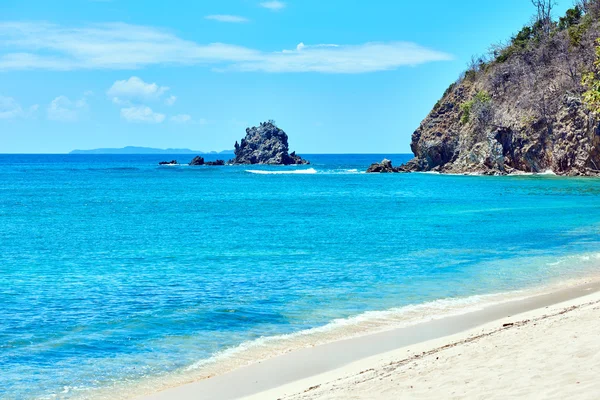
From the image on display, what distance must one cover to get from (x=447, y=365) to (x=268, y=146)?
154 metres

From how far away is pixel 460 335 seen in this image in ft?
44.2

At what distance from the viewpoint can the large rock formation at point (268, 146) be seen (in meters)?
162

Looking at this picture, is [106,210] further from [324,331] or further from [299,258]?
[324,331]

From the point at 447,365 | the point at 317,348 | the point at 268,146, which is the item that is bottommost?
the point at 317,348

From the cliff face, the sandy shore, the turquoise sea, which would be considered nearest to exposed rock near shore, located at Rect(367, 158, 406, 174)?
the cliff face

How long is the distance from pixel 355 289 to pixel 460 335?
581 centimetres

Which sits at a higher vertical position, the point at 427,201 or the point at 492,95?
the point at 492,95

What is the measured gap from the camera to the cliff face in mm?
78812

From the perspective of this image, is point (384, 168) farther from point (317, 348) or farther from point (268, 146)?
point (317, 348)

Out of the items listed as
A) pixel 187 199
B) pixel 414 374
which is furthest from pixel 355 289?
pixel 187 199

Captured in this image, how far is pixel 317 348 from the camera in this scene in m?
13.1

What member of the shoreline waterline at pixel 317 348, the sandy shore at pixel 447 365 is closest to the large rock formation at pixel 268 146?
the shoreline waterline at pixel 317 348

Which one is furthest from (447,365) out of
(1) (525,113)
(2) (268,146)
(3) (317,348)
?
(2) (268,146)

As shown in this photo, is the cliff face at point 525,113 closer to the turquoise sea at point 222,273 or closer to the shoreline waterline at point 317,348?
the turquoise sea at point 222,273
